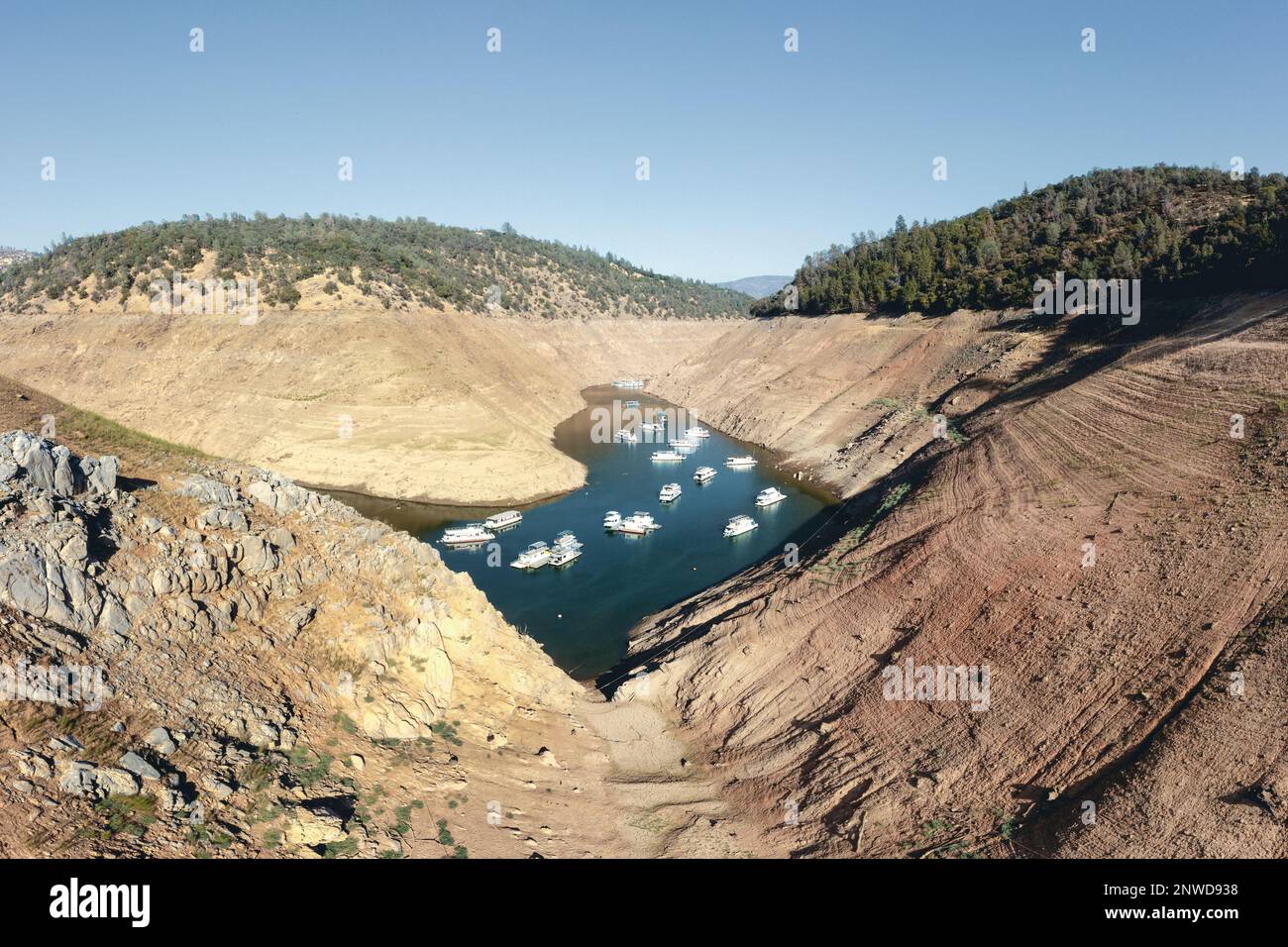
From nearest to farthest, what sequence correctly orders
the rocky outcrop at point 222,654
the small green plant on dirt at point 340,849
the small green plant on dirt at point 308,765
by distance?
the rocky outcrop at point 222,654 < the small green plant on dirt at point 340,849 < the small green plant on dirt at point 308,765

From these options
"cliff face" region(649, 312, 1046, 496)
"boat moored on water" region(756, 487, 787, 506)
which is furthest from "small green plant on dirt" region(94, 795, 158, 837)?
"cliff face" region(649, 312, 1046, 496)

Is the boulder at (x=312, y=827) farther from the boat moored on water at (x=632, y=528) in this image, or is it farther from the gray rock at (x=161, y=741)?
the boat moored on water at (x=632, y=528)

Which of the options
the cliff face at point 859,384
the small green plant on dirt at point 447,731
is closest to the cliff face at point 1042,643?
the small green plant on dirt at point 447,731

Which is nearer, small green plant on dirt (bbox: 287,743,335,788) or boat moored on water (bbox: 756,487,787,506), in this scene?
small green plant on dirt (bbox: 287,743,335,788)

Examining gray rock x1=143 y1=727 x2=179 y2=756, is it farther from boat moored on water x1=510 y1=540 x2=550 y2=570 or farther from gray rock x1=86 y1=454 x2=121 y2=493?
boat moored on water x1=510 y1=540 x2=550 y2=570

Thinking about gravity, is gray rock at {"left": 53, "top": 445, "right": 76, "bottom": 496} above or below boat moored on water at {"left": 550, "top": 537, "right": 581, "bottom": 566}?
above

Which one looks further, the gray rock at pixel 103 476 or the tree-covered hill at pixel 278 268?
the tree-covered hill at pixel 278 268

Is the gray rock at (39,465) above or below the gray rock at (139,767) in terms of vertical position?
above
